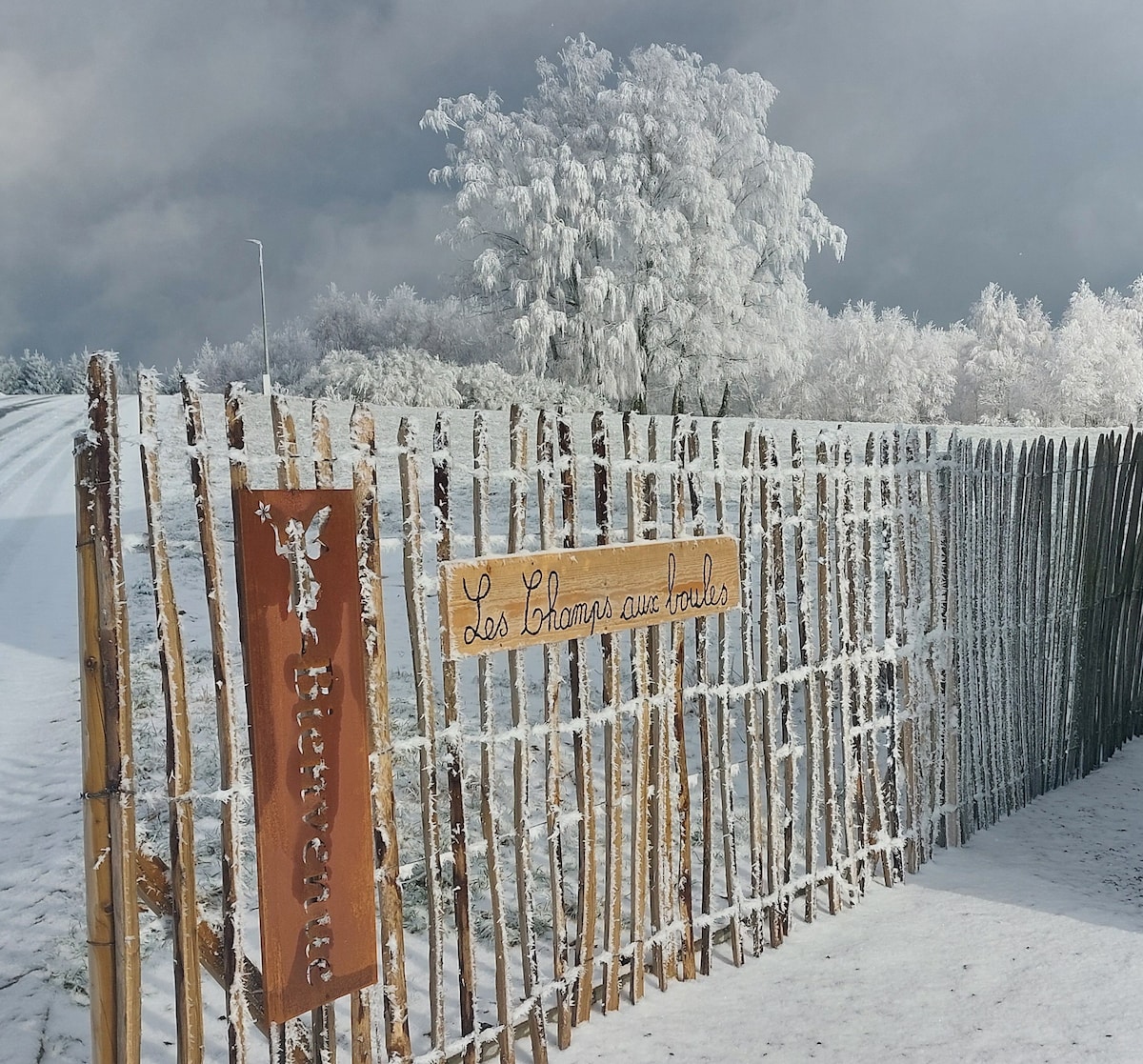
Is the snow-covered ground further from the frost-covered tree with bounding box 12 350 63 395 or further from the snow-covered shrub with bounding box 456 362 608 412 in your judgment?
the frost-covered tree with bounding box 12 350 63 395

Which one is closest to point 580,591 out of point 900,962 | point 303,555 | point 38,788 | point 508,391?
point 303,555

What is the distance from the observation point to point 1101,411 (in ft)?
132

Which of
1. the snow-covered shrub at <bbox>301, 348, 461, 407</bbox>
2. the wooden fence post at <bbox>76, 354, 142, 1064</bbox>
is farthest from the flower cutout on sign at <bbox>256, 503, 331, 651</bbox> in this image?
the snow-covered shrub at <bbox>301, 348, 461, 407</bbox>

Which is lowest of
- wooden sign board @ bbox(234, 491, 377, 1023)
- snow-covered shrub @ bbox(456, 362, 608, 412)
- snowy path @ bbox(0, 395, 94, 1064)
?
snowy path @ bbox(0, 395, 94, 1064)

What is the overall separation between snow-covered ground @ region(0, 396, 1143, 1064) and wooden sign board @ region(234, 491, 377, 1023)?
1.13 metres

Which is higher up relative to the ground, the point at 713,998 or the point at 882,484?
the point at 882,484

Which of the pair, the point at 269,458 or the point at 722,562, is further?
the point at 722,562

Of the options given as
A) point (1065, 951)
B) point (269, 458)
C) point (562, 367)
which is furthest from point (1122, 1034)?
point (562, 367)

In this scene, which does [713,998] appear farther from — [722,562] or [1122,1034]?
[722,562]

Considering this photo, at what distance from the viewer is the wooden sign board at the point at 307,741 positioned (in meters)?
2.02

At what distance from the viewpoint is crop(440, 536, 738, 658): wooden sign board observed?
8.14ft

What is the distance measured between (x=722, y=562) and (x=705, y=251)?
63.7 feet

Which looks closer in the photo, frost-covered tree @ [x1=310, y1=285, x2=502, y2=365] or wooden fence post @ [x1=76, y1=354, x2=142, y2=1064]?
wooden fence post @ [x1=76, y1=354, x2=142, y2=1064]

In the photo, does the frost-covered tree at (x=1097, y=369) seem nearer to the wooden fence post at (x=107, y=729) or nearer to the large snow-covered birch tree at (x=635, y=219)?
the large snow-covered birch tree at (x=635, y=219)
